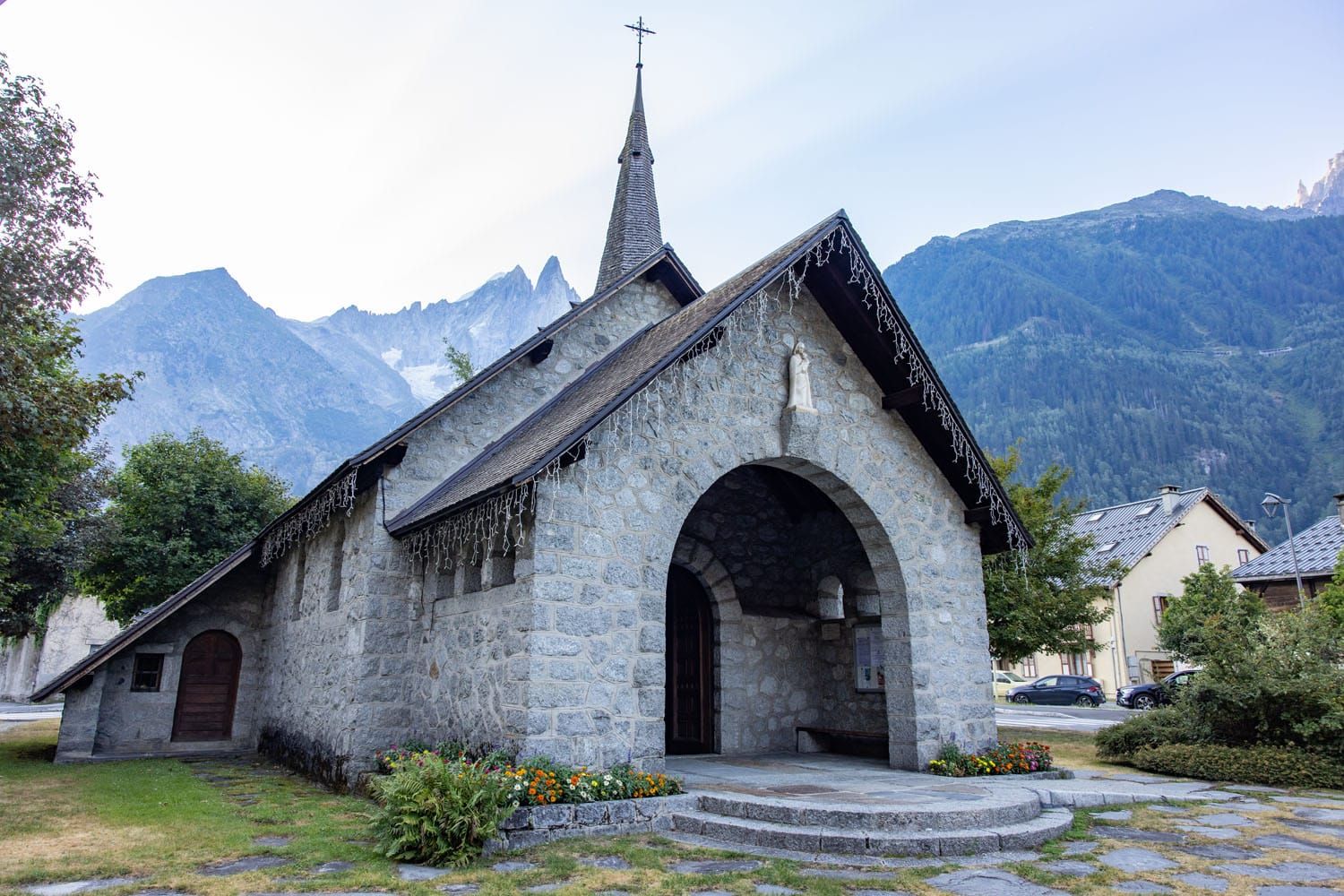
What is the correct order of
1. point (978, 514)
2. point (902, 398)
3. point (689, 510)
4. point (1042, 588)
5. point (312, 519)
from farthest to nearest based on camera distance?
point (1042, 588), point (312, 519), point (978, 514), point (902, 398), point (689, 510)

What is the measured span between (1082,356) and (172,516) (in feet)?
A: 355

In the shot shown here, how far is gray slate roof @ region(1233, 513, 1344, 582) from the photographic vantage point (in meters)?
29.6

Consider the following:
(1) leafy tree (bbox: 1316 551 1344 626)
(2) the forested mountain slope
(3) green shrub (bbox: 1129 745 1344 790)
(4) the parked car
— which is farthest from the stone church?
(2) the forested mountain slope

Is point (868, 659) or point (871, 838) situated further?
point (868, 659)

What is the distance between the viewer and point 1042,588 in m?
14.9

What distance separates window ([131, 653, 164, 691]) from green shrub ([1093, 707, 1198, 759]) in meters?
14.8

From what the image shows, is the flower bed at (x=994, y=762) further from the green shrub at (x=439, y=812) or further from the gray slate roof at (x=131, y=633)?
the gray slate roof at (x=131, y=633)

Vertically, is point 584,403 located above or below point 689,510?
above

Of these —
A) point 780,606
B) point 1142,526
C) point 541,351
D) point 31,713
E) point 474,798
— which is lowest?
point 31,713

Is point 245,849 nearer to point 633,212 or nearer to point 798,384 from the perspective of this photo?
point 798,384

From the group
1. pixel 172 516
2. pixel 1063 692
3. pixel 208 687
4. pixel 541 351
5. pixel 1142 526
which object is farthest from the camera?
pixel 1142 526

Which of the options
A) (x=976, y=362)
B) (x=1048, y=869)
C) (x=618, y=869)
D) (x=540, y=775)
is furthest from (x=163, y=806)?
(x=976, y=362)

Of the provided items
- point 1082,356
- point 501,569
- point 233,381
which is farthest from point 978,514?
point 233,381

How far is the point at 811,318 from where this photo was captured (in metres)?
10.0
